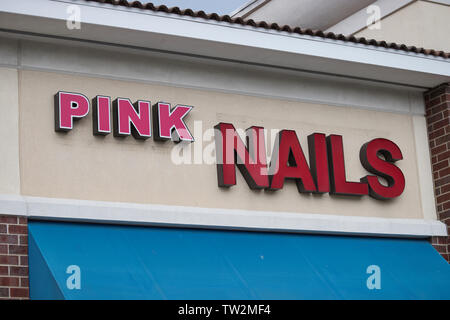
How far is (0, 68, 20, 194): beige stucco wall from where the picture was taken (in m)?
12.5

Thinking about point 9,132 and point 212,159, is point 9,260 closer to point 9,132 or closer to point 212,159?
point 9,132

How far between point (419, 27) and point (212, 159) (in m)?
6.20

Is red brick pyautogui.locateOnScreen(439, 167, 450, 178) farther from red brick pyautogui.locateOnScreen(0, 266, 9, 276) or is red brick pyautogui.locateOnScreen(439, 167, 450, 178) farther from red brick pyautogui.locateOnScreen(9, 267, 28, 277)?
red brick pyautogui.locateOnScreen(0, 266, 9, 276)

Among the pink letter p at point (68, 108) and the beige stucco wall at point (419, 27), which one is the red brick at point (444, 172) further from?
the pink letter p at point (68, 108)

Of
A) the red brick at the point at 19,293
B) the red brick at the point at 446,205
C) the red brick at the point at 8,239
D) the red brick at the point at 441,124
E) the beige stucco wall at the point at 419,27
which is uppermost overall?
the beige stucco wall at the point at 419,27

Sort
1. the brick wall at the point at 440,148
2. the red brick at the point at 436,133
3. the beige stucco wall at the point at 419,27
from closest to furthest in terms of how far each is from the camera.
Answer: the brick wall at the point at 440,148 < the red brick at the point at 436,133 < the beige stucco wall at the point at 419,27

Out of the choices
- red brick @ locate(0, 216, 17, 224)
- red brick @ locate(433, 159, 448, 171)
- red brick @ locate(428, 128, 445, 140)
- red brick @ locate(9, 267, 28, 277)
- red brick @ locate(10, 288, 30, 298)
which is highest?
red brick @ locate(428, 128, 445, 140)

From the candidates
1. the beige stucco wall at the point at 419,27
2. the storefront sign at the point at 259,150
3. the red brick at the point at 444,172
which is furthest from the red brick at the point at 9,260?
the beige stucco wall at the point at 419,27

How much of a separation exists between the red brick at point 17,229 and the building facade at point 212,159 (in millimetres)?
31

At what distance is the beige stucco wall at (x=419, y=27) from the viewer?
18.0 meters

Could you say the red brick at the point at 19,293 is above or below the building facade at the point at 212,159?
below

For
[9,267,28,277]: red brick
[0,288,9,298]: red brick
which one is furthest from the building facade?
[0,288,9,298]: red brick

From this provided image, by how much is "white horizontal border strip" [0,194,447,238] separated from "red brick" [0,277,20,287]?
0.88 meters
